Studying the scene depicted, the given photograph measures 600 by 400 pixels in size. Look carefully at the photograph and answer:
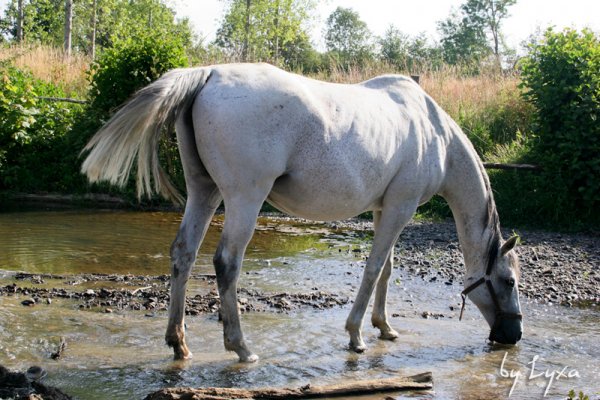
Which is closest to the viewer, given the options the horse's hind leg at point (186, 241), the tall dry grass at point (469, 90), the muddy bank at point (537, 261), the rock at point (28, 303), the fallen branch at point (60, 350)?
the fallen branch at point (60, 350)

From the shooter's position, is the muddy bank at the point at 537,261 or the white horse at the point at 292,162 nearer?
the white horse at the point at 292,162

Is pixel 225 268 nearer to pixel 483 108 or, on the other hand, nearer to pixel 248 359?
pixel 248 359

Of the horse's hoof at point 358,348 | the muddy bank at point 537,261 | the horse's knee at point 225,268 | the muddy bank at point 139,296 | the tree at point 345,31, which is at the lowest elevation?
the horse's hoof at point 358,348

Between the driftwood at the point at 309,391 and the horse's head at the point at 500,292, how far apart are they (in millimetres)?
1424

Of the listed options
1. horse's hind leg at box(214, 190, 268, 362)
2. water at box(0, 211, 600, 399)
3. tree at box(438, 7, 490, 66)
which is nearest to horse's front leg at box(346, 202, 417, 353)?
water at box(0, 211, 600, 399)

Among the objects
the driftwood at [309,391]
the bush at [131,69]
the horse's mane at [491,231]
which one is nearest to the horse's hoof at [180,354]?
the driftwood at [309,391]

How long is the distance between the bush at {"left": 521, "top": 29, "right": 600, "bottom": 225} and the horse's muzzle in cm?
664

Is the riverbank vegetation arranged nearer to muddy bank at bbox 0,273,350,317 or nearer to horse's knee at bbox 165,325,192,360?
muddy bank at bbox 0,273,350,317

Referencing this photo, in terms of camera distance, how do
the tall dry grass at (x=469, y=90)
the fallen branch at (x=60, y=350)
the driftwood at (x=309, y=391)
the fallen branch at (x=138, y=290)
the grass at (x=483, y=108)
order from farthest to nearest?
the tall dry grass at (x=469, y=90)
the grass at (x=483, y=108)
the fallen branch at (x=138, y=290)
the fallen branch at (x=60, y=350)
the driftwood at (x=309, y=391)

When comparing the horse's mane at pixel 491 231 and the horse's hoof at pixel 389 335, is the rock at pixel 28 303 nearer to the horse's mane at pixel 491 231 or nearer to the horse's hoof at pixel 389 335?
the horse's hoof at pixel 389 335

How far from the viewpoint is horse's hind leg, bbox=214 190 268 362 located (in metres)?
4.93

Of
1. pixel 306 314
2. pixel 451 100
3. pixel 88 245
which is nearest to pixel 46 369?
pixel 306 314

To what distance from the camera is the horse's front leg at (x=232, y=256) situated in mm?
4941

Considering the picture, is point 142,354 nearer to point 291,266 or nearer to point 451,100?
point 291,266
